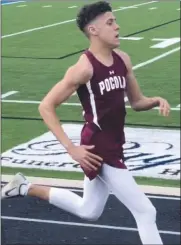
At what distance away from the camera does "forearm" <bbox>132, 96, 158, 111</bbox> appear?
634 centimetres

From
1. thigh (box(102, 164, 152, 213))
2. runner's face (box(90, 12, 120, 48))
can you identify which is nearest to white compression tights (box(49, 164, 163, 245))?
thigh (box(102, 164, 152, 213))

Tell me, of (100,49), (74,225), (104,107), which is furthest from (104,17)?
(74,225)

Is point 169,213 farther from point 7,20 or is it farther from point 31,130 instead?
point 7,20

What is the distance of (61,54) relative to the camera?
23906 mm

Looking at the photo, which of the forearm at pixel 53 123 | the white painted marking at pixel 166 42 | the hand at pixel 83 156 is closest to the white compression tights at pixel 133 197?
the hand at pixel 83 156

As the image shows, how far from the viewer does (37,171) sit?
11.7m

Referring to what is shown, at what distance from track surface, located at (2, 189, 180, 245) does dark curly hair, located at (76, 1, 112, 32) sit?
3.34 meters

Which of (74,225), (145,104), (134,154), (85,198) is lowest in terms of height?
(134,154)

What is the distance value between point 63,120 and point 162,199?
500 cm

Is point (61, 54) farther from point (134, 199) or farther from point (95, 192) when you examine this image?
point (134, 199)

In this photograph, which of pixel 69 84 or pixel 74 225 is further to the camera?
pixel 74 225

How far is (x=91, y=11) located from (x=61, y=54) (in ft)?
59.3

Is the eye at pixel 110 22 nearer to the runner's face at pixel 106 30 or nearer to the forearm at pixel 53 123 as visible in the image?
the runner's face at pixel 106 30

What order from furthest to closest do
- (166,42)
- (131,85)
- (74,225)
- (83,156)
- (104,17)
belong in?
(166,42)
(74,225)
(131,85)
(104,17)
(83,156)
